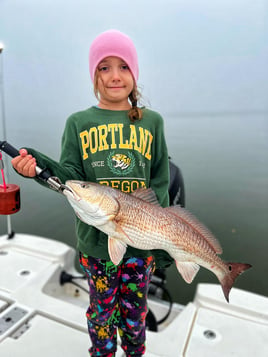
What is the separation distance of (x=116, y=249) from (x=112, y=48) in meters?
0.98

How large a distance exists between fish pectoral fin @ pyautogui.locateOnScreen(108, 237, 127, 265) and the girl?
0.18 m

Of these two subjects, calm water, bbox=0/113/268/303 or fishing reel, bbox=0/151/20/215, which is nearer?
fishing reel, bbox=0/151/20/215

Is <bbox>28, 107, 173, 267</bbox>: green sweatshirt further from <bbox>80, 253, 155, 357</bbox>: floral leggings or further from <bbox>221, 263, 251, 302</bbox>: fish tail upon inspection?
<bbox>221, 263, 251, 302</bbox>: fish tail

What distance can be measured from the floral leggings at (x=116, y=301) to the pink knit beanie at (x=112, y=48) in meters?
1.02

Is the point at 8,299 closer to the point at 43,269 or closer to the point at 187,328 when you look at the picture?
the point at 43,269

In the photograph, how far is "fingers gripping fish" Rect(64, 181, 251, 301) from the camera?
1.26 meters

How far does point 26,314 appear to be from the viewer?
217 centimetres

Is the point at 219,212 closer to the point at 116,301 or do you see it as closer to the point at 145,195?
the point at 116,301

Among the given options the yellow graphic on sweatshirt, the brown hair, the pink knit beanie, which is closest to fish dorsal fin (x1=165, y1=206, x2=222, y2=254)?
the yellow graphic on sweatshirt

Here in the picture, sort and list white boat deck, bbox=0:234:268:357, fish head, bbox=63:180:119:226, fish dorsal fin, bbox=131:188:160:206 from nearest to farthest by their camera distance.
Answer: fish head, bbox=63:180:119:226 → fish dorsal fin, bbox=131:188:160:206 → white boat deck, bbox=0:234:268:357

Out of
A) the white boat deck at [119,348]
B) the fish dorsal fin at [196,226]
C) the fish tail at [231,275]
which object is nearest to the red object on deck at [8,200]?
the fish dorsal fin at [196,226]

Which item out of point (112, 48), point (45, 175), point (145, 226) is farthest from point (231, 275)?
point (112, 48)

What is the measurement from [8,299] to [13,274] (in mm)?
383

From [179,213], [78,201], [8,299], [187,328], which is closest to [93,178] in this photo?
[78,201]
